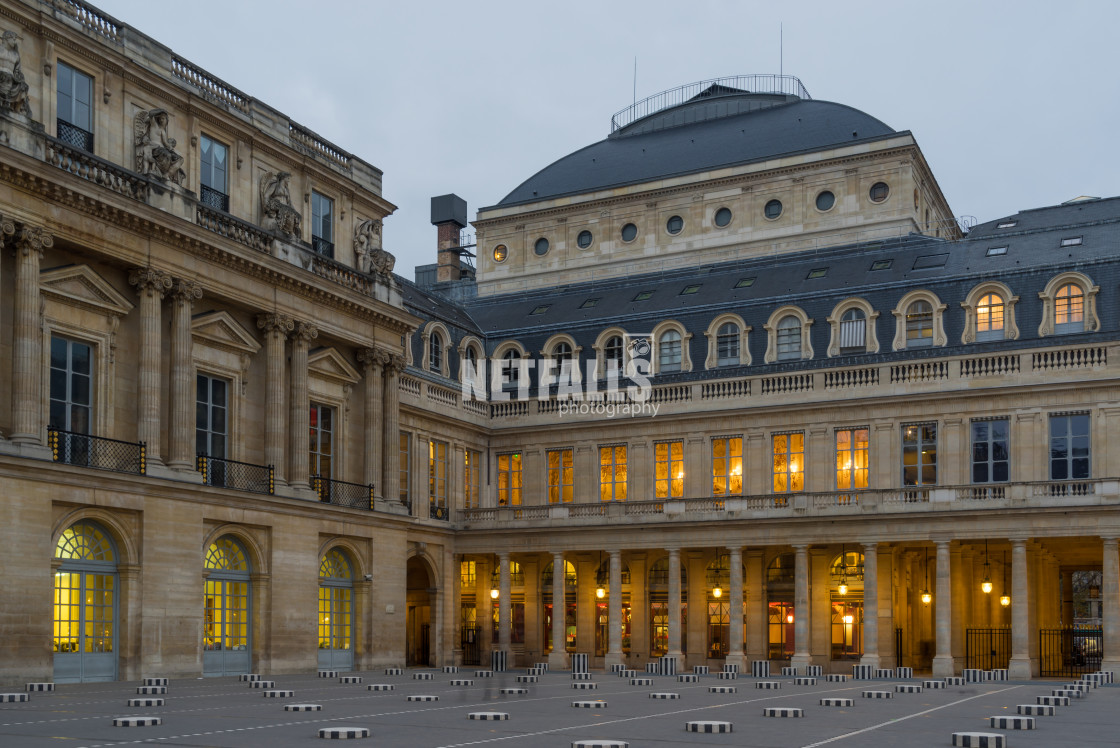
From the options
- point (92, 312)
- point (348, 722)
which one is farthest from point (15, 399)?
point (348, 722)

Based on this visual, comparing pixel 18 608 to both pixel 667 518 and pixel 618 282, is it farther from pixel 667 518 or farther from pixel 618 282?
pixel 618 282

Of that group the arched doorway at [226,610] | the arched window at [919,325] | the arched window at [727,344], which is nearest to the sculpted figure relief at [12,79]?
the arched doorway at [226,610]

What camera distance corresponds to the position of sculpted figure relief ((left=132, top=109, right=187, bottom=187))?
40219 mm

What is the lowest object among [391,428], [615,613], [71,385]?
[615,613]

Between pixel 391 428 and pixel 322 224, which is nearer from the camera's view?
pixel 322 224

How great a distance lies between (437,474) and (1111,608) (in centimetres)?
2788

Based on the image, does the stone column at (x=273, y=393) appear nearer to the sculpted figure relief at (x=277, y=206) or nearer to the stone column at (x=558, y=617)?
the sculpted figure relief at (x=277, y=206)

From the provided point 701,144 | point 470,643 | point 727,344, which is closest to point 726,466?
point 727,344

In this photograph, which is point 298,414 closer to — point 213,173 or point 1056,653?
point 213,173

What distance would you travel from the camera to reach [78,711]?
25.8 m

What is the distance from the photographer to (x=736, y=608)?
174ft

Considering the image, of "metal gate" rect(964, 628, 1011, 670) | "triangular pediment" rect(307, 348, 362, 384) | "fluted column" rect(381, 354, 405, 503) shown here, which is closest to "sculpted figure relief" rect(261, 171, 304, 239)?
"triangular pediment" rect(307, 348, 362, 384)

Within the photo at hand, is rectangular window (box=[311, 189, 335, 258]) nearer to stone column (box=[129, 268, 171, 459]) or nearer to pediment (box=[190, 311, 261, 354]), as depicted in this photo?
pediment (box=[190, 311, 261, 354])

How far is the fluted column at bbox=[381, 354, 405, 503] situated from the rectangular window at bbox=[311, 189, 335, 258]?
16.0 ft
